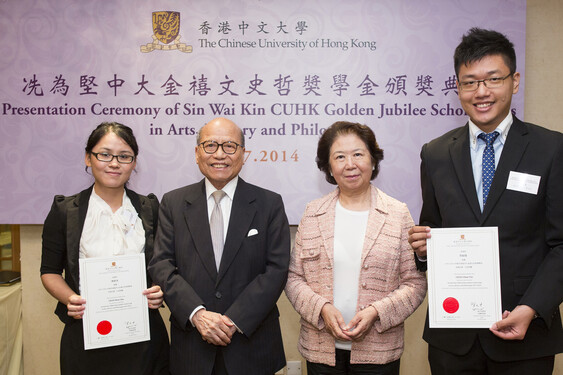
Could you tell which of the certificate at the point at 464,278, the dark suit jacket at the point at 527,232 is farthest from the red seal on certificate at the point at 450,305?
the dark suit jacket at the point at 527,232

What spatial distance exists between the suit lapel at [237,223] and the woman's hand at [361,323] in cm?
61

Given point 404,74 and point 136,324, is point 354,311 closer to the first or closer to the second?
point 136,324

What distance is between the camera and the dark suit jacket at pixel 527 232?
5.35 feet

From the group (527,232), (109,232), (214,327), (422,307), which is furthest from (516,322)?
(109,232)

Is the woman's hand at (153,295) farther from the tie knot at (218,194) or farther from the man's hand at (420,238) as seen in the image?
the man's hand at (420,238)

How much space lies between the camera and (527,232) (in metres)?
1.68

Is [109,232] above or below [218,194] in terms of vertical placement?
below

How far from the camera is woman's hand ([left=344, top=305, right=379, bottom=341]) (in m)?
1.91

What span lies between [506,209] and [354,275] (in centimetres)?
71

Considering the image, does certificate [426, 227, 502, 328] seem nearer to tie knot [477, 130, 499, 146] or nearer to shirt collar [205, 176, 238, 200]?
tie knot [477, 130, 499, 146]

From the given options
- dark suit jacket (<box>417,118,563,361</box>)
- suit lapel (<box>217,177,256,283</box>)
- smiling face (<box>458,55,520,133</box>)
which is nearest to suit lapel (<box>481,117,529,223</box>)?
dark suit jacket (<box>417,118,563,361</box>)

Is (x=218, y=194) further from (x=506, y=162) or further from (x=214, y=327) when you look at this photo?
(x=506, y=162)

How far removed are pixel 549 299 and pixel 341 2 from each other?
89.6 inches

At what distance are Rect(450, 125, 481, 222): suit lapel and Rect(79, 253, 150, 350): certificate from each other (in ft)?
4.79
